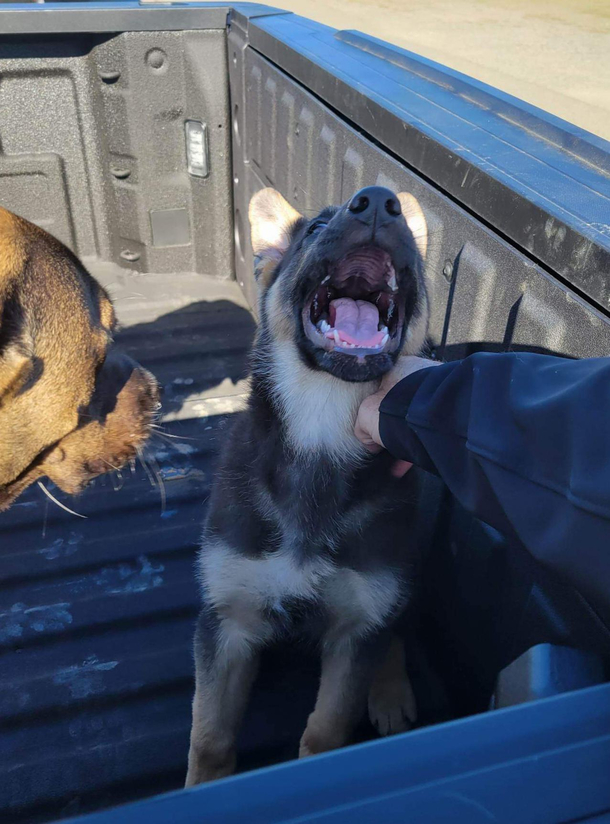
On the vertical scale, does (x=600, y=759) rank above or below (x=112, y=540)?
above

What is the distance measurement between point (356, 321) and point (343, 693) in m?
1.23

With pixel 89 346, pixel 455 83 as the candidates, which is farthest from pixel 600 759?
pixel 455 83

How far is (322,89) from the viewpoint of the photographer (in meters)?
3.11

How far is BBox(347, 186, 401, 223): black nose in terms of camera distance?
82.4 inches

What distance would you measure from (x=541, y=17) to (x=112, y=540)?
15.0 m

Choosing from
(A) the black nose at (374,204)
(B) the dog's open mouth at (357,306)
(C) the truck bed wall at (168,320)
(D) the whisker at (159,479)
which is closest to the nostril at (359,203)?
(A) the black nose at (374,204)

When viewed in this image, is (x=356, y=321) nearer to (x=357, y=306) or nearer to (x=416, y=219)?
(x=357, y=306)

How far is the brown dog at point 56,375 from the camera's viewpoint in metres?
2.51

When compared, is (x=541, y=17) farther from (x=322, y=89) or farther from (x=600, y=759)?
(x=600, y=759)

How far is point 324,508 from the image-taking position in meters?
2.33

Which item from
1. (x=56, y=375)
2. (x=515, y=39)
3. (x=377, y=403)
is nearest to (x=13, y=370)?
(x=56, y=375)

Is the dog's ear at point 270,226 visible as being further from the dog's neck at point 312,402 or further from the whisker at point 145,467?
the whisker at point 145,467

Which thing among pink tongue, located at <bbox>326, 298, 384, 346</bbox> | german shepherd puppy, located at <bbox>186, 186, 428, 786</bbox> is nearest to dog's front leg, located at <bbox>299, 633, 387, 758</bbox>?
german shepherd puppy, located at <bbox>186, 186, 428, 786</bbox>

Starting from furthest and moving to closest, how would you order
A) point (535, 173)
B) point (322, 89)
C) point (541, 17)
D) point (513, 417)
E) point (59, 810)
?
point (541, 17), point (322, 89), point (59, 810), point (535, 173), point (513, 417)
